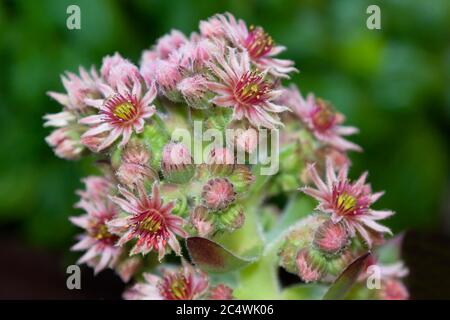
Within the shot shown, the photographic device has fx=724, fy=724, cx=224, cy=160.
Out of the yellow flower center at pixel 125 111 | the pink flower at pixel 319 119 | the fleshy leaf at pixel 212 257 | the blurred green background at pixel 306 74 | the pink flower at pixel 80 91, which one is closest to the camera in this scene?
the fleshy leaf at pixel 212 257

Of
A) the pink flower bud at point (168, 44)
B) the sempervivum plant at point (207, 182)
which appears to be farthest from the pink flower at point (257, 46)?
the pink flower bud at point (168, 44)

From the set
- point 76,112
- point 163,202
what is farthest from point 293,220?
point 76,112

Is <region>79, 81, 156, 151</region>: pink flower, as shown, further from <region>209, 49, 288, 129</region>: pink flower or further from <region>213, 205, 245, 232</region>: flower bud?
<region>213, 205, 245, 232</region>: flower bud

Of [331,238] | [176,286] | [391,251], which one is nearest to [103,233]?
[176,286]

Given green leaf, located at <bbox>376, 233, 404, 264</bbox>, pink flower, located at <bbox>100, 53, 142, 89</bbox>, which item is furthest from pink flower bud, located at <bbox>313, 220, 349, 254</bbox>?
pink flower, located at <bbox>100, 53, 142, 89</bbox>

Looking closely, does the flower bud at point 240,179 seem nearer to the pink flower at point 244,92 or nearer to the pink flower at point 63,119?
the pink flower at point 244,92

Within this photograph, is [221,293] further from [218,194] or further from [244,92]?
[244,92]
